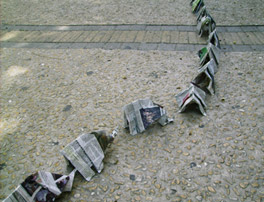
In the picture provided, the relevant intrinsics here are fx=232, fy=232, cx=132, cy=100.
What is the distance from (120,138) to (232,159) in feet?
3.34

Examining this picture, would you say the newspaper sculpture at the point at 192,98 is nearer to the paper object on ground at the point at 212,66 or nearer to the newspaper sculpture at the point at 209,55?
the paper object on ground at the point at 212,66

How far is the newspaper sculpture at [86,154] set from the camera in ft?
6.35

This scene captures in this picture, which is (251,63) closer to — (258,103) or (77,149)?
(258,103)

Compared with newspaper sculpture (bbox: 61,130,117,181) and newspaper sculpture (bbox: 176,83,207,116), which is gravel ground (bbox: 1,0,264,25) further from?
newspaper sculpture (bbox: 61,130,117,181)

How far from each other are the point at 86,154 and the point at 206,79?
1679 mm

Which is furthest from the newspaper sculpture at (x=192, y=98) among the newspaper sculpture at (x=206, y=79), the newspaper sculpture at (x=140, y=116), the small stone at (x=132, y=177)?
the small stone at (x=132, y=177)

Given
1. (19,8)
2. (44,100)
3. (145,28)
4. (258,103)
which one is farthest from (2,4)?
(258,103)

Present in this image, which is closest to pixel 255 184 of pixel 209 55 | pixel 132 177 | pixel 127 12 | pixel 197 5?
pixel 132 177

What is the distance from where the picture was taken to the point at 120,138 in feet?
7.45

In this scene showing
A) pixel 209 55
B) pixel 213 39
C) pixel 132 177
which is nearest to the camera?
pixel 132 177

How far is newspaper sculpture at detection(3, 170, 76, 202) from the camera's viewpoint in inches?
65.4

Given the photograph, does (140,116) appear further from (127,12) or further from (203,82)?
(127,12)

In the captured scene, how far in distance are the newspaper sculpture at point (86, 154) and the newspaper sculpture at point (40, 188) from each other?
0.54 ft

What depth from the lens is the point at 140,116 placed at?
2.28m
